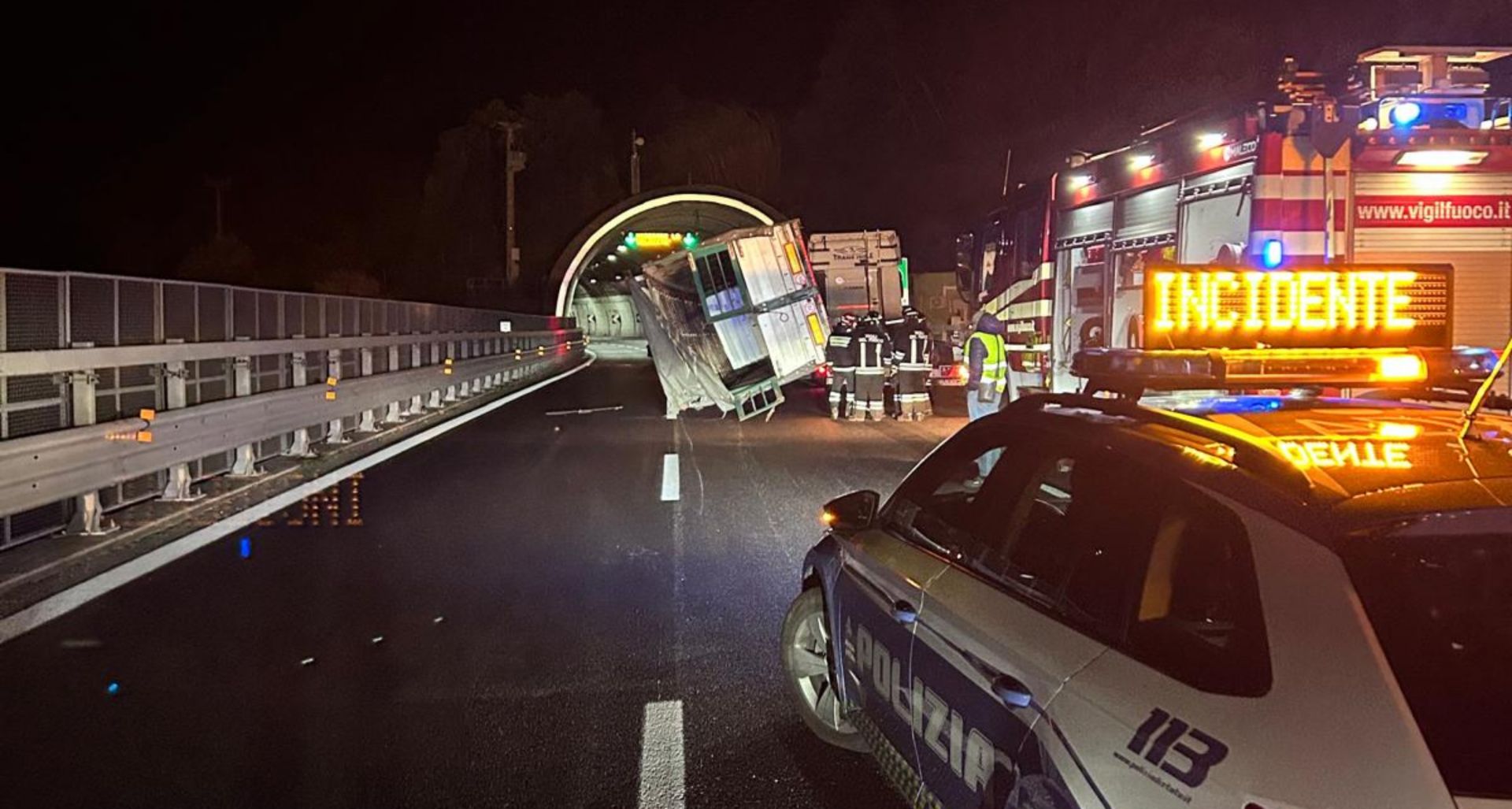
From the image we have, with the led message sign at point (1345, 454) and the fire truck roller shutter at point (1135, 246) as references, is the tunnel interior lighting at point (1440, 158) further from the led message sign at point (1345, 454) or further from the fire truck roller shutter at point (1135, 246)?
the led message sign at point (1345, 454)

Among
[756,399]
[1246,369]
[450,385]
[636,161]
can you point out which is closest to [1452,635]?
[1246,369]

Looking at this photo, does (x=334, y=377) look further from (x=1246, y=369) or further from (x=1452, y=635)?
(x=1452, y=635)

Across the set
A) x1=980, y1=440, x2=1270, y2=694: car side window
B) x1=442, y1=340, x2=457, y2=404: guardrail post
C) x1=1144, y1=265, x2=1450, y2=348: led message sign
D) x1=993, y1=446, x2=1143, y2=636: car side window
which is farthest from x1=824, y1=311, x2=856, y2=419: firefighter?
x1=980, y1=440, x2=1270, y2=694: car side window

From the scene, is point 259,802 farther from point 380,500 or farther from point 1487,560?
point 380,500

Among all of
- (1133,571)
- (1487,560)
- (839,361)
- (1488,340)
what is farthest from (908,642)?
(839,361)

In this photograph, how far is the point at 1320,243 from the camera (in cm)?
805

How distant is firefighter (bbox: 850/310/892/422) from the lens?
19.7 meters

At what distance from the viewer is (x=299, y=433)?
47.1 feet

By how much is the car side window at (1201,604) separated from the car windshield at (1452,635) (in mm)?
234

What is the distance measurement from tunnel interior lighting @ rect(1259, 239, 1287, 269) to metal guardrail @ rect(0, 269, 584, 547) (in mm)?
7702

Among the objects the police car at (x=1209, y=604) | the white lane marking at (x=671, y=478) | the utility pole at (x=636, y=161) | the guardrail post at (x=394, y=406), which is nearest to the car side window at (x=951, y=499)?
the police car at (x=1209, y=604)

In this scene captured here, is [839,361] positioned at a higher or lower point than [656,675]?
higher

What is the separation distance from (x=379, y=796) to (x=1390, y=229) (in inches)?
268

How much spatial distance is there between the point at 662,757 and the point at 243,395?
905 cm
